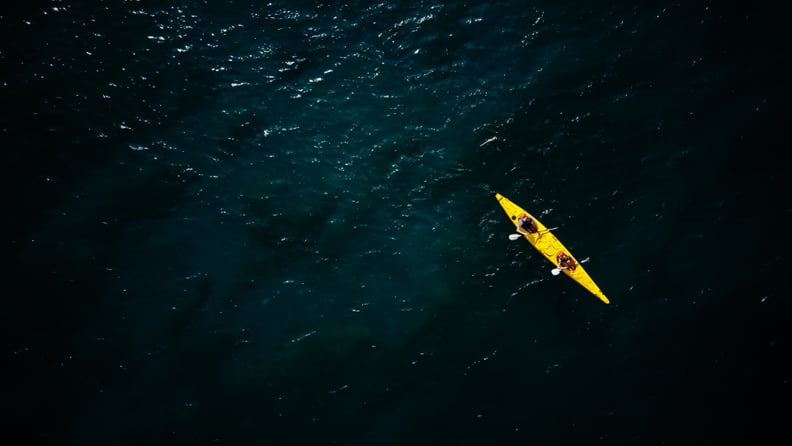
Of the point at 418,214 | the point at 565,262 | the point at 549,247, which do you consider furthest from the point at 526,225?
the point at 418,214

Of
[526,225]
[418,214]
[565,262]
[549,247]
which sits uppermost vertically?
[418,214]

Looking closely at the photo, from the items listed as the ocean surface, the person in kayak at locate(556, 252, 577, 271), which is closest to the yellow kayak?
the person in kayak at locate(556, 252, 577, 271)

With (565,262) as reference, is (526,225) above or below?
above

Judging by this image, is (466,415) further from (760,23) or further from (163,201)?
(760,23)

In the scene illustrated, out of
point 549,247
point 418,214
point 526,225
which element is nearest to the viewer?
point 526,225

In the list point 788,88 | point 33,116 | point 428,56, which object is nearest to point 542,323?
point 428,56

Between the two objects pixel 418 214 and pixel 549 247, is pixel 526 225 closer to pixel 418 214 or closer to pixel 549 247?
pixel 549 247

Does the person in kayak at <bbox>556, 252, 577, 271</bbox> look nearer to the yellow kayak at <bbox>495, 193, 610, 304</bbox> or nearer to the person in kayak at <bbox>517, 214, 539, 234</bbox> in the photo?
the yellow kayak at <bbox>495, 193, 610, 304</bbox>
